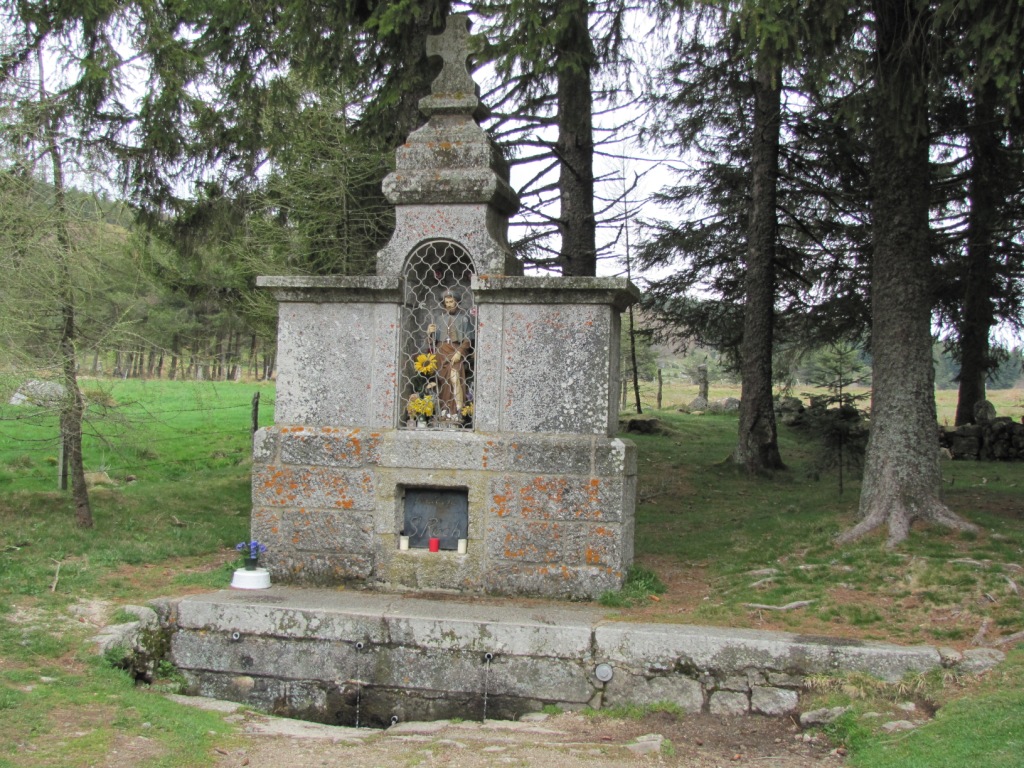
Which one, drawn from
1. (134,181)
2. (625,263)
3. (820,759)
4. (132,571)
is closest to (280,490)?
(132,571)

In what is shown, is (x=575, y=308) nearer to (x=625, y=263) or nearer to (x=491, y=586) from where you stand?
(x=491, y=586)

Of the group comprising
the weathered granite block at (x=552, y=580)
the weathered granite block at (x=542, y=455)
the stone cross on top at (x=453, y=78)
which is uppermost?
the stone cross on top at (x=453, y=78)

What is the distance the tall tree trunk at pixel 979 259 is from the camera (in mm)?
11141

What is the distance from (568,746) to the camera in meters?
4.95

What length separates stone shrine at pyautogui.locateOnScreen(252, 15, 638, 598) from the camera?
6715mm

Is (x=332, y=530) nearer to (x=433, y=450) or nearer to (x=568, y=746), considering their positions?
(x=433, y=450)

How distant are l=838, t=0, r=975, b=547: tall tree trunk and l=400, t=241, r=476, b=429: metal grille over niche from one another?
376cm

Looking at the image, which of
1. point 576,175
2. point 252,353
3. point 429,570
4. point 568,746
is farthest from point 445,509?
point 252,353

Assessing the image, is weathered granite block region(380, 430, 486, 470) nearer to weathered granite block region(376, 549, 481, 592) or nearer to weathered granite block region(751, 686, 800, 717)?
weathered granite block region(376, 549, 481, 592)

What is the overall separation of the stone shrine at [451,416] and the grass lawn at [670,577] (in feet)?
2.73

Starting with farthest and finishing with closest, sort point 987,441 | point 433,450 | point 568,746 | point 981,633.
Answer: point 987,441
point 433,450
point 981,633
point 568,746

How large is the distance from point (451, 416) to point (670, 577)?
237 cm

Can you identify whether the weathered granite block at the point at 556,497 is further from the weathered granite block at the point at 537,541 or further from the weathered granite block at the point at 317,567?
the weathered granite block at the point at 317,567

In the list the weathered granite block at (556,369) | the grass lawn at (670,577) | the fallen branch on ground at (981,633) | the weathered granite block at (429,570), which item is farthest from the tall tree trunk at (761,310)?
the weathered granite block at (429,570)
